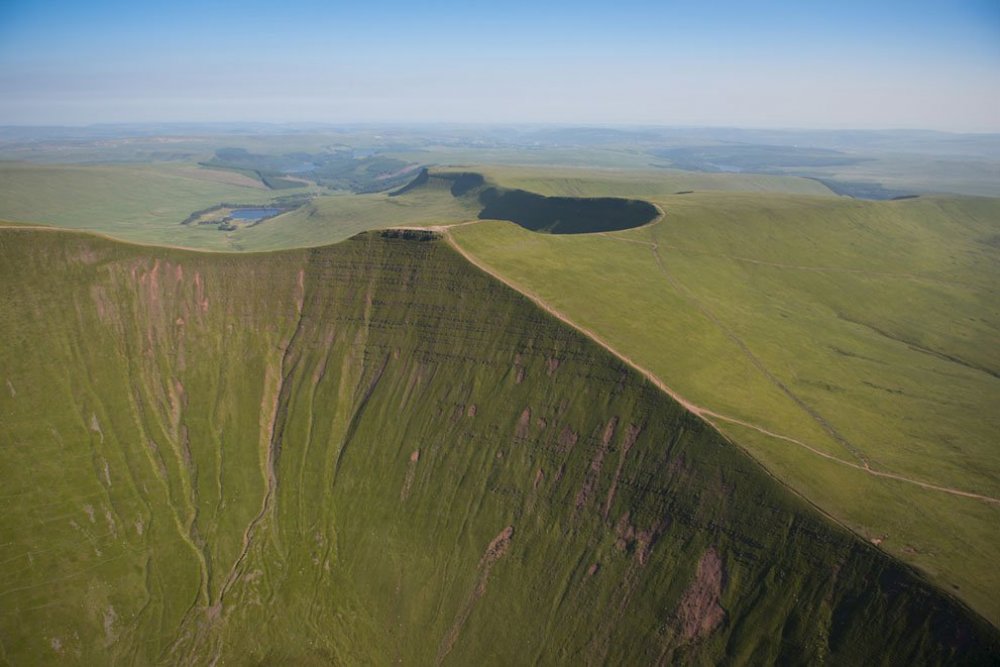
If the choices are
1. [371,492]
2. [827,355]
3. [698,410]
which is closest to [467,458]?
[371,492]

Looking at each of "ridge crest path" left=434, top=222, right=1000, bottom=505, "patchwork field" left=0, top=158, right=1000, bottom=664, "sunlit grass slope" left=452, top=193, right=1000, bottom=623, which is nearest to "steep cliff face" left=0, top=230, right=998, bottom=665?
"patchwork field" left=0, top=158, right=1000, bottom=664

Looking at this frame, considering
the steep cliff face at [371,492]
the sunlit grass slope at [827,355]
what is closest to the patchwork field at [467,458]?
the steep cliff face at [371,492]

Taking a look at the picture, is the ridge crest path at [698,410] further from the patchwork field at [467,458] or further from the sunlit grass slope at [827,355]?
the patchwork field at [467,458]

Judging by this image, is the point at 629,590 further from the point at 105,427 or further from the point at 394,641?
the point at 105,427

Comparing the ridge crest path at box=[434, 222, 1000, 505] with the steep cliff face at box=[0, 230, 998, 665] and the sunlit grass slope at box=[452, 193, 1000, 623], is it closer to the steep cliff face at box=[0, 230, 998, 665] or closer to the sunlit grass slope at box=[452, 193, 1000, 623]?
the sunlit grass slope at box=[452, 193, 1000, 623]

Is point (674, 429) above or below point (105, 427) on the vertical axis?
above

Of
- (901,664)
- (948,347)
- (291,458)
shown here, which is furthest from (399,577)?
(948,347)

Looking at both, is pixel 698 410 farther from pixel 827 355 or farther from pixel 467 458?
pixel 827 355
